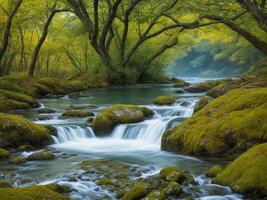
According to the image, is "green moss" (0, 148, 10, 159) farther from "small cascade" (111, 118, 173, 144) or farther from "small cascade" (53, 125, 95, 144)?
"small cascade" (111, 118, 173, 144)


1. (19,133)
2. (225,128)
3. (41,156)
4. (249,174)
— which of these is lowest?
(41,156)

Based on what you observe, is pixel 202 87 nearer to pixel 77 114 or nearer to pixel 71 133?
pixel 77 114

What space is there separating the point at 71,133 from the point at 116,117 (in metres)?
1.79

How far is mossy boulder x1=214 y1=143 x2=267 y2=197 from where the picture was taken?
7355 mm

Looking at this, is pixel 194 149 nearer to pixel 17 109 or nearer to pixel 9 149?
pixel 9 149

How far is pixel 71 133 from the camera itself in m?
13.9

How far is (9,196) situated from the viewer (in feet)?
20.7

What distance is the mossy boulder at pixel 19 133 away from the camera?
12.1 metres

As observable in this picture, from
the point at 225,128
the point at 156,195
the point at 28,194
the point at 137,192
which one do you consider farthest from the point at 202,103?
the point at 28,194

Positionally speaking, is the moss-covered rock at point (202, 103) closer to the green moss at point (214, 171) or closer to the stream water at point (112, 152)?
the stream water at point (112, 152)

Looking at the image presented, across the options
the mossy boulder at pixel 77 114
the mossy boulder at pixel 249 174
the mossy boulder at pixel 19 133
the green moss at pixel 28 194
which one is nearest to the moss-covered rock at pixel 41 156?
the mossy boulder at pixel 19 133

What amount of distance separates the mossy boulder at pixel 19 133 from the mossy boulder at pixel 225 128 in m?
3.73

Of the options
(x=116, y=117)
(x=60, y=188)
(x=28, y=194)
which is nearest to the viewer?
(x=28, y=194)

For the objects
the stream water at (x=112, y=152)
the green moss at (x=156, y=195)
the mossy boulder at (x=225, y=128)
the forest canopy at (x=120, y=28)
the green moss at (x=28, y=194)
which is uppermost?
the forest canopy at (x=120, y=28)
